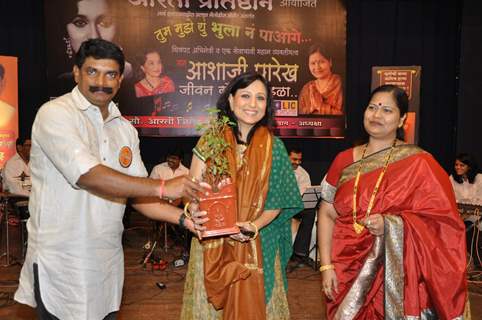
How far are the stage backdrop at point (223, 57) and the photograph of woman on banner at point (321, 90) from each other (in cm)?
1

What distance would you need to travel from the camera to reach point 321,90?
7.11 metres

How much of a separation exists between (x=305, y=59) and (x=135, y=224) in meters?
3.61

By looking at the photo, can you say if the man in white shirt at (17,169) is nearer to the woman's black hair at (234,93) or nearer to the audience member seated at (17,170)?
the audience member seated at (17,170)

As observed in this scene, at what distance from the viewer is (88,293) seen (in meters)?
1.69

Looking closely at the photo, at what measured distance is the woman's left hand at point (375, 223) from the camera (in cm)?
212

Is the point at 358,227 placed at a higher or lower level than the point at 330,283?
higher

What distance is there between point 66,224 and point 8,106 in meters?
5.79

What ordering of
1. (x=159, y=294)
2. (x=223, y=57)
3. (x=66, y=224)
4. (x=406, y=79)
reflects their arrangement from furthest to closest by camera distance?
(x=406, y=79), (x=223, y=57), (x=159, y=294), (x=66, y=224)

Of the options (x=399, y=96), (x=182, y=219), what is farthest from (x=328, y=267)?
(x=399, y=96)

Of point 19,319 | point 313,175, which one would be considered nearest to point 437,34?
point 313,175

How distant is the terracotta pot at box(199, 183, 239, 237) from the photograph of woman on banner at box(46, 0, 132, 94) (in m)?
5.60

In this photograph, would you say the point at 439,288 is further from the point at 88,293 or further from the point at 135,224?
the point at 135,224

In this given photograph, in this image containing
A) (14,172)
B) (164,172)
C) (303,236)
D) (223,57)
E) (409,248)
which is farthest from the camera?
(223,57)

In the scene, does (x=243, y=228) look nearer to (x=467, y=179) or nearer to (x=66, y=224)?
(x=66, y=224)
